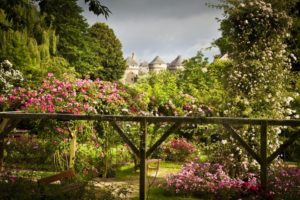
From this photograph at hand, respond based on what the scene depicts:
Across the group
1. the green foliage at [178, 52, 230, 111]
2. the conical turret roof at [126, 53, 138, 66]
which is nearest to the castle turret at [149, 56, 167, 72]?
the conical turret roof at [126, 53, 138, 66]

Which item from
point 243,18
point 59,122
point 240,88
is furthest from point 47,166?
point 243,18

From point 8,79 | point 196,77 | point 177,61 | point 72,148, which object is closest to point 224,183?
point 72,148

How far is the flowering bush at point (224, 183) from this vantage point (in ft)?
23.4

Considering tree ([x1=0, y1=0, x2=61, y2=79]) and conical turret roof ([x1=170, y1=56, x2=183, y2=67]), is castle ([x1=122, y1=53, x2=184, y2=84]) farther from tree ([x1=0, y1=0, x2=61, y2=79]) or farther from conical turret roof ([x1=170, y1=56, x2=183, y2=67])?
tree ([x1=0, y1=0, x2=61, y2=79])

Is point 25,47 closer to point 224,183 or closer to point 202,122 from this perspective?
point 224,183

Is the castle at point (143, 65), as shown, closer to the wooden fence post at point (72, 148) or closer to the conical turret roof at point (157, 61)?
the conical turret roof at point (157, 61)

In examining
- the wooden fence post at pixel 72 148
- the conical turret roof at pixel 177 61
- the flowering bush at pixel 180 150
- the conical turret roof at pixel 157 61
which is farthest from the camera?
the conical turret roof at pixel 157 61

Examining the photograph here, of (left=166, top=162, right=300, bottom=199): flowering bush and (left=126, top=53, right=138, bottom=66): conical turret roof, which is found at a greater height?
(left=126, top=53, right=138, bottom=66): conical turret roof

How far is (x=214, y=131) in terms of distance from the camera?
9602 mm

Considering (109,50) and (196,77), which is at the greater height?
(109,50)

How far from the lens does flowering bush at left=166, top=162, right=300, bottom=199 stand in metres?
7.14

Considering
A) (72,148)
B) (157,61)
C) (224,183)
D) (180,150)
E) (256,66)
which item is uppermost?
(157,61)

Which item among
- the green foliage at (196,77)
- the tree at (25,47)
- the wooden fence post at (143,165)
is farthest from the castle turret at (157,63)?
the wooden fence post at (143,165)

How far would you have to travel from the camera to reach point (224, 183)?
7734 millimetres
